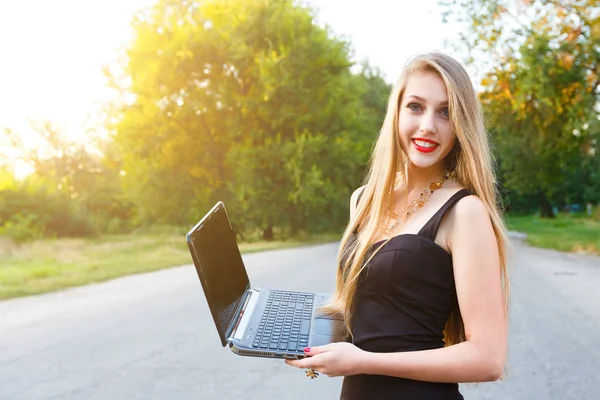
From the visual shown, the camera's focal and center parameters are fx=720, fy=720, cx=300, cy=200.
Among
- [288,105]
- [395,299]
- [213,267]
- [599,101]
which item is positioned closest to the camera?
[395,299]

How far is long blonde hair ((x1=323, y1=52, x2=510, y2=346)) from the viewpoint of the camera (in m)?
1.94

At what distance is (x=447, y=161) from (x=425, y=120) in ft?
0.58

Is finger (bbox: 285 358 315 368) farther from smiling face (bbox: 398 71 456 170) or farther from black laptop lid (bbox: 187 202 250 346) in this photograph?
smiling face (bbox: 398 71 456 170)

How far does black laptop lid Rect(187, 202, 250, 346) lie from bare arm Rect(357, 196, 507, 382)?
26.3 inches

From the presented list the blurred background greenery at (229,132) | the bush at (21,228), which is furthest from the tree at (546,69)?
the bush at (21,228)

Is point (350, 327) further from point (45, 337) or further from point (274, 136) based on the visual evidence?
point (274, 136)

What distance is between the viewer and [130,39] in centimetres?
3086

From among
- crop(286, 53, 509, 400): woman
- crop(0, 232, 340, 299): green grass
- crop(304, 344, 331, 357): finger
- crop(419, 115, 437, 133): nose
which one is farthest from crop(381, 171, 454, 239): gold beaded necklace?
crop(0, 232, 340, 299): green grass

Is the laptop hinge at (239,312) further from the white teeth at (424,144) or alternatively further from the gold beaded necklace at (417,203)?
the white teeth at (424,144)

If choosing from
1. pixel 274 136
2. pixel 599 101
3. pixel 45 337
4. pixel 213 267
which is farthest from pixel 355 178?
pixel 213 267

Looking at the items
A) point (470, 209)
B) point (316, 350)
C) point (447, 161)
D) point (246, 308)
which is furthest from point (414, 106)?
point (246, 308)

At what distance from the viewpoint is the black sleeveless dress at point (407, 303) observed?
190 cm

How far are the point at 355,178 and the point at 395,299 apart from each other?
104 feet

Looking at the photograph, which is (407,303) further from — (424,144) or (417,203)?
(424,144)
